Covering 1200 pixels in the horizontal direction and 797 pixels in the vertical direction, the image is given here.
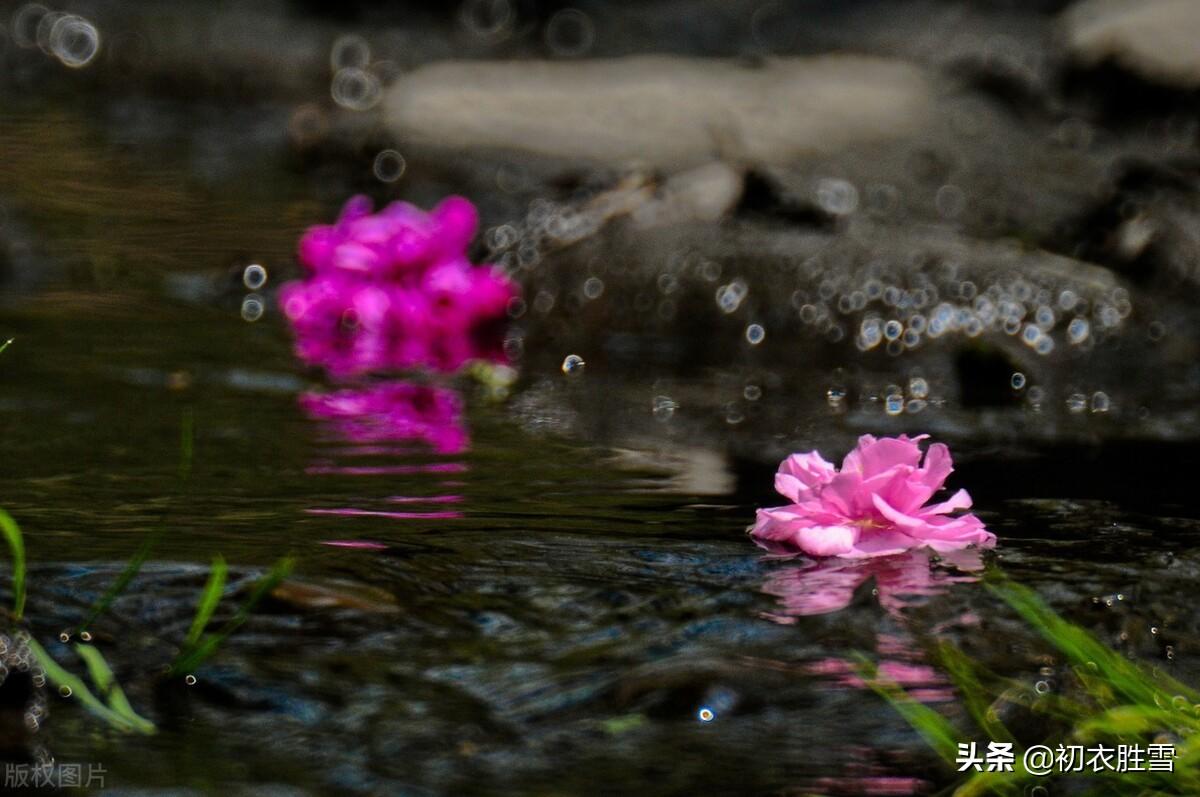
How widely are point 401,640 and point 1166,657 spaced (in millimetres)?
932

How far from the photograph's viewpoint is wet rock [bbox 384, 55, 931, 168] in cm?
687

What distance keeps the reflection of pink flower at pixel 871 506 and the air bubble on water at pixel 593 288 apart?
2.39 metres

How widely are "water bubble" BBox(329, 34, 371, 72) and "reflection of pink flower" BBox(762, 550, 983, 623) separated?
7770 mm

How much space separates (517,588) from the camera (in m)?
2.47

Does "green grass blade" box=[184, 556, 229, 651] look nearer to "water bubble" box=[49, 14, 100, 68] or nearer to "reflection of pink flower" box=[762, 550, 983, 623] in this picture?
"reflection of pink flower" box=[762, 550, 983, 623]

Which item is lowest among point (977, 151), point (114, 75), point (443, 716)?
point (443, 716)

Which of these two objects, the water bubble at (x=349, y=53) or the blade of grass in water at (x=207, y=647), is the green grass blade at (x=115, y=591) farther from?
the water bubble at (x=349, y=53)

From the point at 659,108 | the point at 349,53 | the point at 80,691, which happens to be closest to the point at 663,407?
the point at 80,691

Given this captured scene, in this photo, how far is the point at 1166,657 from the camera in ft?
7.59

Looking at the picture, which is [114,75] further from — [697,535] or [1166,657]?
[1166,657]

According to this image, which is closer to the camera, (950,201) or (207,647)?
(207,647)

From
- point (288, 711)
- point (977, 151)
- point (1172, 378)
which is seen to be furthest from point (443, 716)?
point (977, 151)

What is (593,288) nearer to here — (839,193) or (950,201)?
(839,193)

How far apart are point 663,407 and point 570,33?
6.40 m
